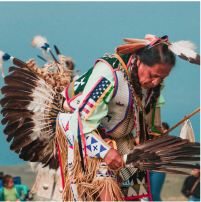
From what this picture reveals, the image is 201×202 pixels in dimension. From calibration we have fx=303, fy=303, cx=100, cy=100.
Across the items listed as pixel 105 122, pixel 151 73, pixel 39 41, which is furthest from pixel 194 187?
pixel 39 41

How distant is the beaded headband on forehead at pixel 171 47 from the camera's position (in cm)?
142

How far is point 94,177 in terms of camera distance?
4.85 feet

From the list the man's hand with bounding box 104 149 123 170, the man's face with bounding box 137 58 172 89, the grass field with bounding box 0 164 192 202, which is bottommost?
the grass field with bounding box 0 164 192 202

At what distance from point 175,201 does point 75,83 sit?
81.9 inches

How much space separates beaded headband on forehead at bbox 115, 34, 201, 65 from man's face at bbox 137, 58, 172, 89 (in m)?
0.07

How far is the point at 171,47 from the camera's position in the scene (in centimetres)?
145

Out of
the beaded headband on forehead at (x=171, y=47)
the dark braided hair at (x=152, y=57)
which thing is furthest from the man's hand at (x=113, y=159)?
the beaded headband on forehead at (x=171, y=47)

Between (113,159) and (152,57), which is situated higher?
(152,57)

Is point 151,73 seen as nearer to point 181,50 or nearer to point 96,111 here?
point 181,50

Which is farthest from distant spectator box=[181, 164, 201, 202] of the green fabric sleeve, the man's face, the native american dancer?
the green fabric sleeve

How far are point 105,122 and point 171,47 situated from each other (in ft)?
1.67

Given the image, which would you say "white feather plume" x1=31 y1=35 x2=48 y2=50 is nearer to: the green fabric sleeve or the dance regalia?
the dance regalia

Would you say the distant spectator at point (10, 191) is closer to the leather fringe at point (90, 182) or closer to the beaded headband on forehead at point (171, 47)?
the leather fringe at point (90, 182)

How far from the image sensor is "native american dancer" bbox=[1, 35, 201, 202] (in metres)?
1.38
